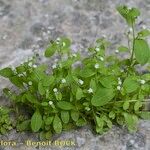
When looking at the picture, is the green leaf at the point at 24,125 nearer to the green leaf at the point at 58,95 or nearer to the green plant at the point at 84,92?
the green plant at the point at 84,92

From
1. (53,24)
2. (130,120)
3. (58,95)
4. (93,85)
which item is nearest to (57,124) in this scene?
(58,95)

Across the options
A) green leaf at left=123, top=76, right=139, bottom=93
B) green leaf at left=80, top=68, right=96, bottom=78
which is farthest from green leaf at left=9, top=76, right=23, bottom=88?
green leaf at left=123, top=76, right=139, bottom=93

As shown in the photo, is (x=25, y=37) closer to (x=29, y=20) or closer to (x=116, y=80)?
(x=29, y=20)

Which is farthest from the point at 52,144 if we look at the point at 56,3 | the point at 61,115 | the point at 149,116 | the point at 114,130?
the point at 56,3

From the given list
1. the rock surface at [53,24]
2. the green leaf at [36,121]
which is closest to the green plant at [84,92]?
the green leaf at [36,121]

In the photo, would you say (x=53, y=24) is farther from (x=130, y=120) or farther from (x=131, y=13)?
(x=130, y=120)

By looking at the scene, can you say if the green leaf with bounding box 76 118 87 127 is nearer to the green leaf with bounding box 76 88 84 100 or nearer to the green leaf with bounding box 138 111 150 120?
the green leaf with bounding box 76 88 84 100
